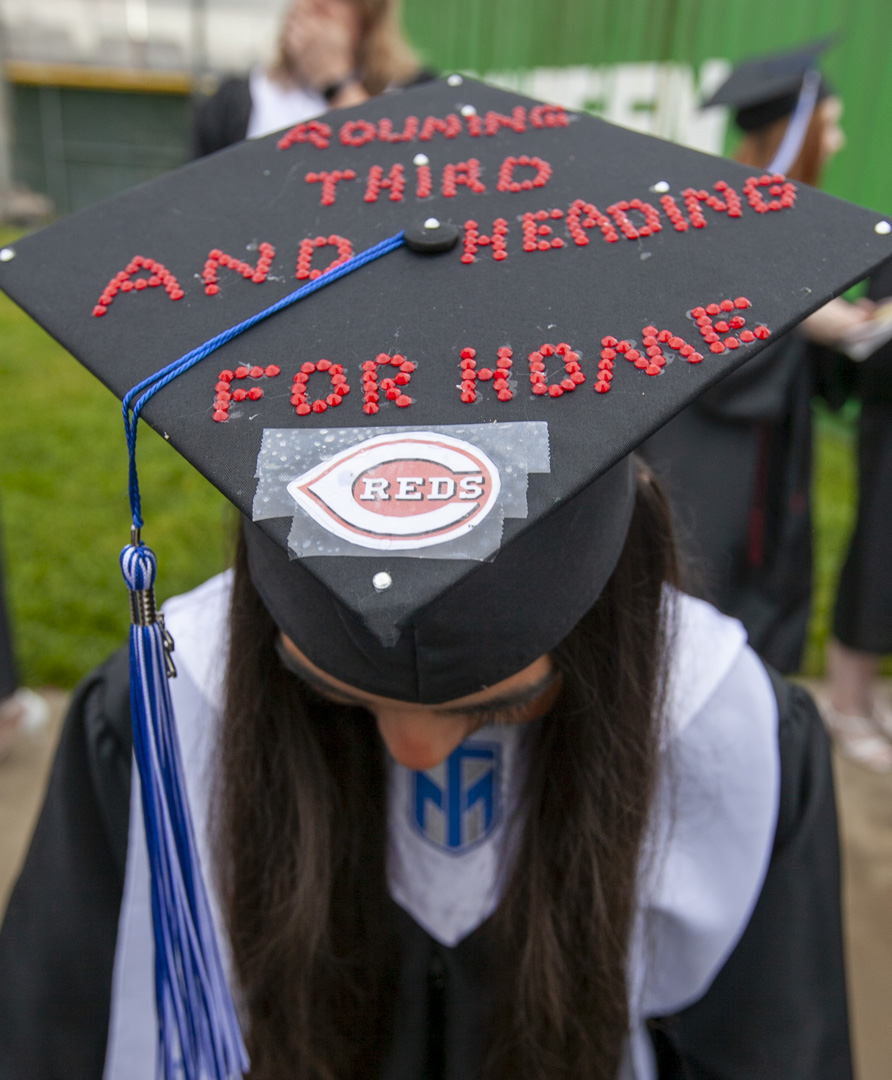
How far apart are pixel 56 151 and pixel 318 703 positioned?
13.4 metres

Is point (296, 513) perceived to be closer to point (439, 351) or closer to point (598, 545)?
point (439, 351)

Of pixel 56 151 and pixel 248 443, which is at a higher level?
pixel 248 443

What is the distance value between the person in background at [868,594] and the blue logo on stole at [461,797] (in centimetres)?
180

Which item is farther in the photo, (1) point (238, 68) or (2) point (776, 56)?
(1) point (238, 68)

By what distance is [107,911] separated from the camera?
53.7 inches

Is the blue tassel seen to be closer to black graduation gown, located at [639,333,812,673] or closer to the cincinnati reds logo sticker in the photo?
the cincinnati reds logo sticker

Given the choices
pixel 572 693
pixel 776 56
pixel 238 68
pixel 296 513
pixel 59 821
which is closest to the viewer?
pixel 296 513

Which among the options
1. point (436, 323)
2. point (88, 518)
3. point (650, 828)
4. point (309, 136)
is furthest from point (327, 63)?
point (650, 828)

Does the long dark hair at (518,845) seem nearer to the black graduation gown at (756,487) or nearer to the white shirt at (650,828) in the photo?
the white shirt at (650,828)

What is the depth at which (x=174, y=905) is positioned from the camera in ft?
3.61

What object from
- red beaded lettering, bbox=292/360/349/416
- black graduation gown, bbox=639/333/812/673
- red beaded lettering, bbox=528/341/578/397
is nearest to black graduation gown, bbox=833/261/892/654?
black graduation gown, bbox=639/333/812/673

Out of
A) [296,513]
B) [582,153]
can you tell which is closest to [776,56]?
[582,153]

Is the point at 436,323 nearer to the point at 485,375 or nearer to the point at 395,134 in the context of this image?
the point at 485,375

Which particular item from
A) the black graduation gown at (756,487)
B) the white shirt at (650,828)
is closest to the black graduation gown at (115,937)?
the white shirt at (650,828)
